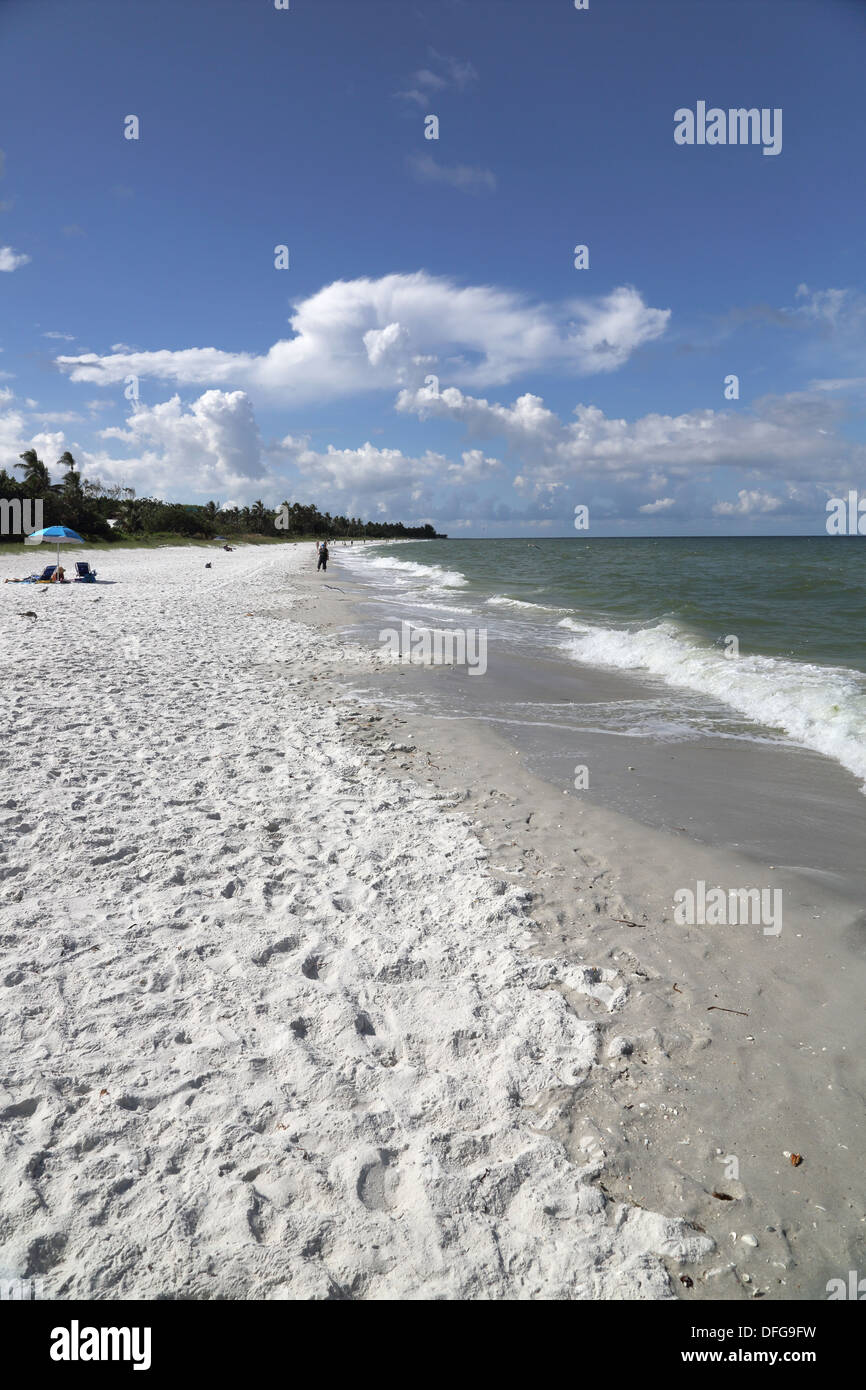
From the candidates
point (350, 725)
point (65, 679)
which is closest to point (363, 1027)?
point (350, 725)

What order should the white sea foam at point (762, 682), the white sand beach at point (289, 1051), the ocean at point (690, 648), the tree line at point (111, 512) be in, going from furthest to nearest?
the tree line at point (111, 512) < the ocean at point (690, 648) < the white sea foam at point (762, 682) < the white sand beach at point (289, 1051)

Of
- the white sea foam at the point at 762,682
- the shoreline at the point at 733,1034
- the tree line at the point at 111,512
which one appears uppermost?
the tree line at the point at 111,512

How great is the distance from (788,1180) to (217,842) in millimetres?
4471

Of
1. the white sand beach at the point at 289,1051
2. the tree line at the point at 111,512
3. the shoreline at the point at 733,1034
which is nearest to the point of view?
the white sand beach at the point at 289,1051

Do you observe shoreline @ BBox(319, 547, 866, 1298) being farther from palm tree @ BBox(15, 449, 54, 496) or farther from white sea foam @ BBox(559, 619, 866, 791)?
palm tree @ BBox(15, 449, 54, 496)

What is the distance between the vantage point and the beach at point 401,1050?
2.58 meters

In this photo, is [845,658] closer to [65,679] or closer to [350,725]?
[350,725]

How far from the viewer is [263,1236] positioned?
2.59 metres

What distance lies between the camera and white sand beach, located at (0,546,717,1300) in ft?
8.39

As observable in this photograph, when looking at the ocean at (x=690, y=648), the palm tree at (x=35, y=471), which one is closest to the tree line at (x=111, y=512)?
the palm tree at (x=35, y=471)

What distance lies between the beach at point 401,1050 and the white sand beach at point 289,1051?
0.02 meters

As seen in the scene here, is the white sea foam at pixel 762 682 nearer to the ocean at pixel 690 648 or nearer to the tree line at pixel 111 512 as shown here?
the ocean at pixel 690 648

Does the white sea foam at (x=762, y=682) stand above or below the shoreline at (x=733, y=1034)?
above

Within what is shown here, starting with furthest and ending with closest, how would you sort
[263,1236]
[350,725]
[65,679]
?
[65,679] < [350,725] < [263,1236]
